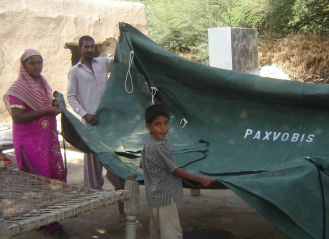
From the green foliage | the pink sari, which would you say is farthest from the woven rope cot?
the green foliage

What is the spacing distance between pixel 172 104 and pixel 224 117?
486mm

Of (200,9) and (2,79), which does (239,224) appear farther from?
(200,9)

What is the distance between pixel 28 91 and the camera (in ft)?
9.46

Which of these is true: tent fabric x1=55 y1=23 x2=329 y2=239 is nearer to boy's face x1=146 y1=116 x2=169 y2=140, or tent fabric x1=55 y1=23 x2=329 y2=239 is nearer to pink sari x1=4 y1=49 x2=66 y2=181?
pink sari x1=4 y1=49 x2=66 y2=181

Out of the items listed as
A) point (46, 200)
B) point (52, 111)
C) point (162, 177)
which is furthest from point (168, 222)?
point (52, 111)

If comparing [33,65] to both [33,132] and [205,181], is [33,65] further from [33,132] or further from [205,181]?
[205,181]

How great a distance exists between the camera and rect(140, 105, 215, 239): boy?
7.03ft

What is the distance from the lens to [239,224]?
3109mm

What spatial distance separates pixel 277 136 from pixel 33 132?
1.88m

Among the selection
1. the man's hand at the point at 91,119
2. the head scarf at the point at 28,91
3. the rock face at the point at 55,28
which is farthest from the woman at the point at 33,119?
the rock face at the point at 55,28

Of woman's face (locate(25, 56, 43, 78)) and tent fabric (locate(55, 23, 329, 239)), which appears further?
woman's face (locate(25, 56, 43, 78))

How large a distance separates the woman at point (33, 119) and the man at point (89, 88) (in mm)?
448

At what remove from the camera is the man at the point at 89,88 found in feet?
11.4

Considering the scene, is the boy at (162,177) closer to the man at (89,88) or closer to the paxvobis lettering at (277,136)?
the paxvobis lettering at (277,136)
